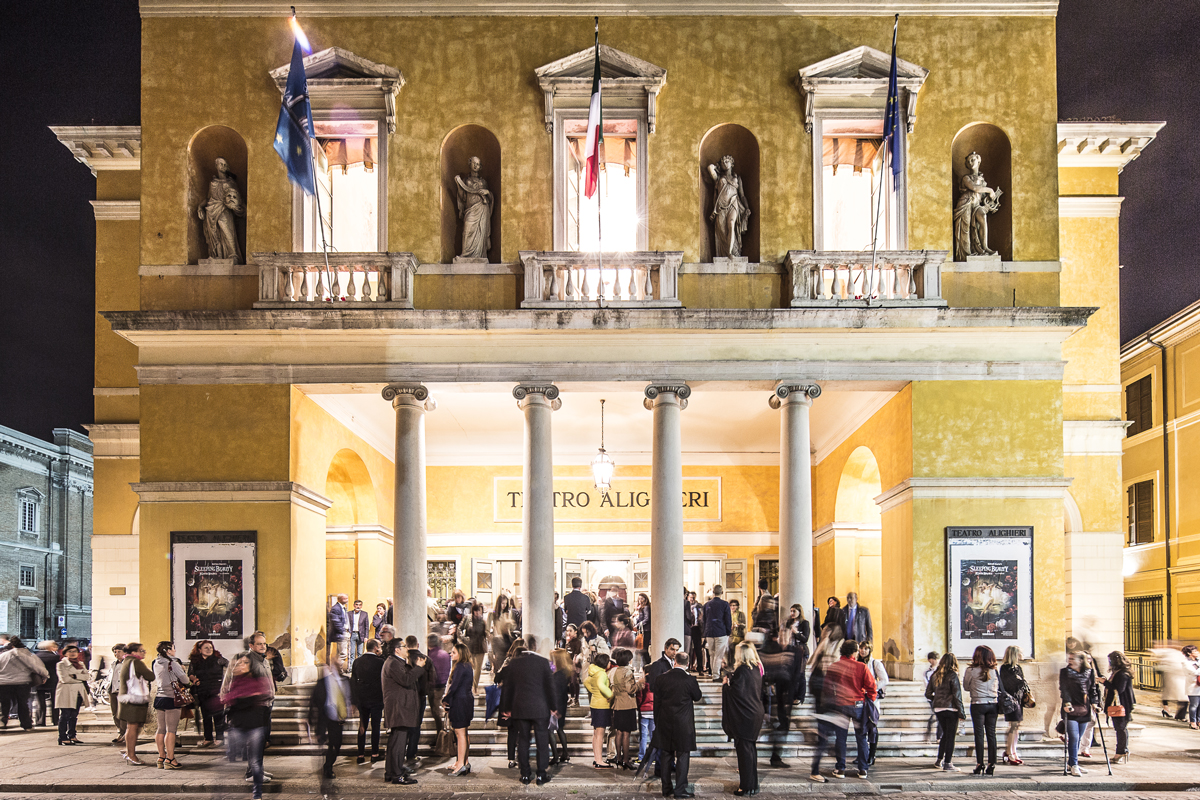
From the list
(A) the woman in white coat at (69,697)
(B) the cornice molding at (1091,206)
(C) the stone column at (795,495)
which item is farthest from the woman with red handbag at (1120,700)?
(A) the woman in white coat at (69,697)

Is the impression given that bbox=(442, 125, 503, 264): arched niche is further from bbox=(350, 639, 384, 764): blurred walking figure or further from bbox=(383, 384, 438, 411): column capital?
→ bbox=(350, 639, 384, 764): blurred walking figure

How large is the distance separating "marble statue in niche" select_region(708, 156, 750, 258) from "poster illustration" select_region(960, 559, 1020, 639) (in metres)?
6.26

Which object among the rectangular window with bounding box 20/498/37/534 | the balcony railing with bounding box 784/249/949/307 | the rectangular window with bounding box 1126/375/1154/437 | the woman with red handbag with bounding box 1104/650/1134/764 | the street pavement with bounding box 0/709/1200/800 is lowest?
the street pavement with bounding box 0/709/1200/800

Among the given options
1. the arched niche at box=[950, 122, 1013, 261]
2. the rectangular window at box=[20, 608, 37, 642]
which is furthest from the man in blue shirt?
the rectangular window at box=[20, 608, 37, 642]

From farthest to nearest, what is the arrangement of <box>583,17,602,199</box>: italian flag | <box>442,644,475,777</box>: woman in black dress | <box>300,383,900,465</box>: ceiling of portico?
<box>300,383,900,465</box>: ceiling of portico, <box>583,17,602,199</box>: italian flag, <box>442,644,475,777</box>: woman in black dress

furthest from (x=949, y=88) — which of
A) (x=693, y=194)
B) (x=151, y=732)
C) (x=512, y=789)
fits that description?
(x=151, y=732)

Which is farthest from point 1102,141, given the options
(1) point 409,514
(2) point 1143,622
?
(2) point 1143,622

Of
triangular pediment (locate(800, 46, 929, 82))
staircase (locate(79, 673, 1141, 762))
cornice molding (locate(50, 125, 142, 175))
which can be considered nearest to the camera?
staircase (locate(79, 673, 1141, 762))

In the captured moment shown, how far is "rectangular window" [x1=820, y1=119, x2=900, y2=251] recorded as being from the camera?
16750 mm

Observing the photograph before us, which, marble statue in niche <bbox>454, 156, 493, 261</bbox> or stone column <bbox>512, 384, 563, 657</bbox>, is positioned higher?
marble statue in niche <bbox>454, 156, 493, 261</bbox>

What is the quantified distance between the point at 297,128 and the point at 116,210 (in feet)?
28.0

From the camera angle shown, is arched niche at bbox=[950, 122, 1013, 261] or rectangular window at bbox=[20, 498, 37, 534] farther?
rectangular window at bbox=[20, 498, 37, 534]

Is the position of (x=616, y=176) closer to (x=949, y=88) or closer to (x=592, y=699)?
(x=949, y=88)

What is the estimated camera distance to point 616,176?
17.8 m
